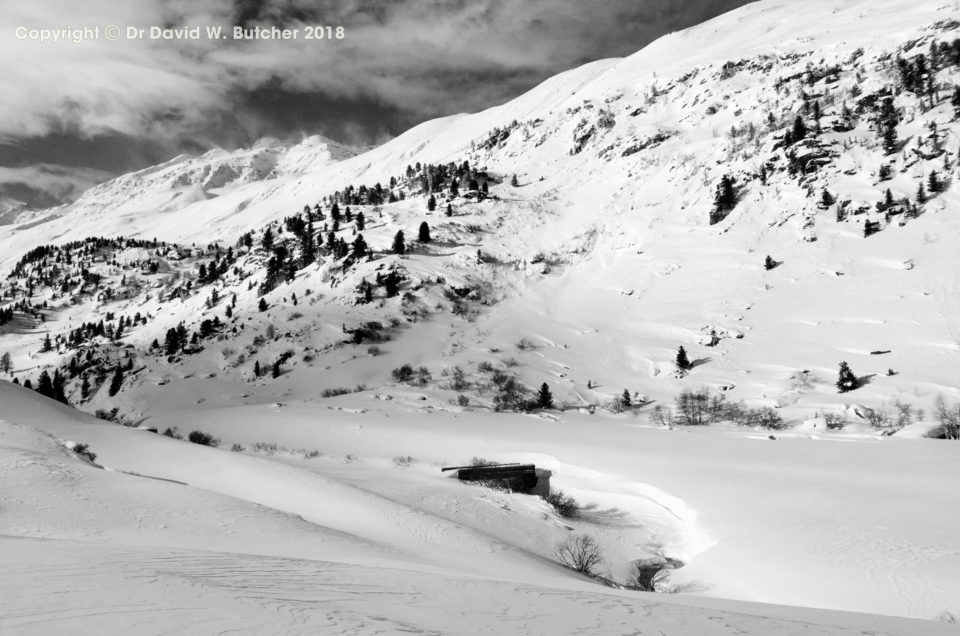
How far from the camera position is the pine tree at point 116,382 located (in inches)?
2152

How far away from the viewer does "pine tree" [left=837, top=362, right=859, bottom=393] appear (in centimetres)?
3533

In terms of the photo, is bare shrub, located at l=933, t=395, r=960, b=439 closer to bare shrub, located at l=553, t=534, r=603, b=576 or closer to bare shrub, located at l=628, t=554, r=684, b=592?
bare shrub, located at l=628, t=554, r=684, b=592

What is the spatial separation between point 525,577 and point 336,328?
50738mm

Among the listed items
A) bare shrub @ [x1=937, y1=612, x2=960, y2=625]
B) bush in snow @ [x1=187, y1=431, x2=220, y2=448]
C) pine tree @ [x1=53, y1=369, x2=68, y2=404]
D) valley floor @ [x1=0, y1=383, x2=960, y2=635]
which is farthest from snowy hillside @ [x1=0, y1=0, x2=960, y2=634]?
bush in snow @ [x1=187, y1=431, x2=220, y2=448]

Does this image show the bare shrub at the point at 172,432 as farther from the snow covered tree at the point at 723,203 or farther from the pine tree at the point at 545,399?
the snow covered tree at the point at 723,203

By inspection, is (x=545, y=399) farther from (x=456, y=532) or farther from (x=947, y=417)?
(x=456, y=532)

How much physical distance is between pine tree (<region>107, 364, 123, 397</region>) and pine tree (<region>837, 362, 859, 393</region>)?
67759 millimetres

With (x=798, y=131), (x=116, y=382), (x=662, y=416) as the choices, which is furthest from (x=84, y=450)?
(x=798, y=131)

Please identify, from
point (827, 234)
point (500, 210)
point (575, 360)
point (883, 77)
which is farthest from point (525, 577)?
point (883, 77)

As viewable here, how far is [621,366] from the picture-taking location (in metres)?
47.0

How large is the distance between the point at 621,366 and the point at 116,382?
180ft

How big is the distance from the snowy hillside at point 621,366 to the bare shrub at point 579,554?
0.54m

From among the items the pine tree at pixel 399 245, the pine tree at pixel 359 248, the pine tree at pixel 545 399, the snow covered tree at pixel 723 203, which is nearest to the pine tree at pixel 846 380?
the pine tree at pixel 545 399

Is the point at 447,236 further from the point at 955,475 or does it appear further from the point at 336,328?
the point at 955,475
